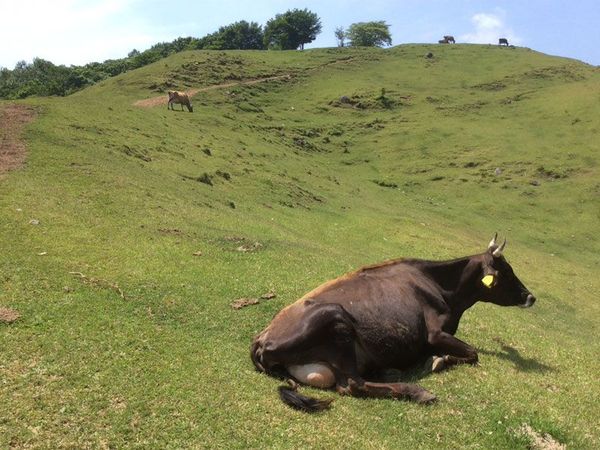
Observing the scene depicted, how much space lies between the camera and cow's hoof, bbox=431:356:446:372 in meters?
8.31

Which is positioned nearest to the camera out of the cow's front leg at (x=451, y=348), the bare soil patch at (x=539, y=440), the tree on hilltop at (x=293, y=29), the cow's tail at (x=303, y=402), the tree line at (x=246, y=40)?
the bare soil patch at (x=539, y=440)

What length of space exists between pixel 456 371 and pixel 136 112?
27241mm

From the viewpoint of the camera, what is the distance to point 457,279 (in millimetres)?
9773

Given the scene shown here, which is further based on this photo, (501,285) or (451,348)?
(501,285)

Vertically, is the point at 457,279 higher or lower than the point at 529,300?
higher

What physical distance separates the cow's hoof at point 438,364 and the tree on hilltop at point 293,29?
99.5 meters

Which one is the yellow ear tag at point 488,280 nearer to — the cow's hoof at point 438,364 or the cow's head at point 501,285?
the cow's head at point 501,285

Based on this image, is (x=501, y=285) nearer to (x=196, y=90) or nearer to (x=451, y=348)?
(x=451, y=348)

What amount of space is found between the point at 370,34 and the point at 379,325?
10191cm

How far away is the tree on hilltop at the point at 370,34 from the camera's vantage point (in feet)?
338

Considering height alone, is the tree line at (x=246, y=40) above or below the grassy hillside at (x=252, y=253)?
above

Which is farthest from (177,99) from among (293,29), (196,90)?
(293,29)

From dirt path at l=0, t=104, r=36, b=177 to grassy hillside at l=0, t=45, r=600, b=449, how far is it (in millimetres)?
509

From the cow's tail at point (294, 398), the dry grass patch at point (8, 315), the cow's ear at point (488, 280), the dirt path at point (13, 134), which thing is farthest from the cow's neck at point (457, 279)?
the dirt path at point (13, 134)
